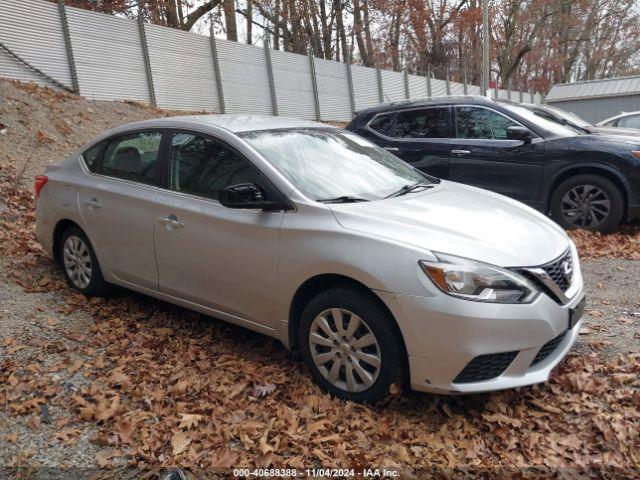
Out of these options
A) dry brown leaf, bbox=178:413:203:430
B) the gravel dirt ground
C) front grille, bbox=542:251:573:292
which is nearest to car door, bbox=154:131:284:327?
the gravel dirt ground

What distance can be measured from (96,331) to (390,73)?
2453cm

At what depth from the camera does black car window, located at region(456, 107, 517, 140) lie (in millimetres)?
7543

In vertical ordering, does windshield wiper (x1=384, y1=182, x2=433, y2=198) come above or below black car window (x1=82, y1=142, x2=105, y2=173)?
below

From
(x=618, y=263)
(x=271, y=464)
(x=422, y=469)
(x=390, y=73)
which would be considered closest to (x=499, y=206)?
(x=422, y=469)

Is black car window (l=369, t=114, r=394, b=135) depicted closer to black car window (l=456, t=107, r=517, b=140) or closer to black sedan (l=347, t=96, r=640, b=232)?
black sedan (l=347, t=96, r=640, b=232)

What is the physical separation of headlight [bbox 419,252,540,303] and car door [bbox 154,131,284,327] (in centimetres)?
105

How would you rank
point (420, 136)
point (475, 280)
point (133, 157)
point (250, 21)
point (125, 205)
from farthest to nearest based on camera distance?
point (250, 21)
point (420, 136)
point (133, 157)
point (125, 205)
point (475, 280)

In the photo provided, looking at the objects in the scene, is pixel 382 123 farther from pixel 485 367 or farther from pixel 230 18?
pixel 230 18

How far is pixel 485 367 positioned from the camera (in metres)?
3.10

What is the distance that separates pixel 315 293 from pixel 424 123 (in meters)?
5.19

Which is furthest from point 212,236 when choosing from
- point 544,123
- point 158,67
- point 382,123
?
point 158,67

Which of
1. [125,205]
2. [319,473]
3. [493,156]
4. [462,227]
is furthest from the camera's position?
[493,156]

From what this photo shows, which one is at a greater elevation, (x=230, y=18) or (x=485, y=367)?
(x=230, y=18)

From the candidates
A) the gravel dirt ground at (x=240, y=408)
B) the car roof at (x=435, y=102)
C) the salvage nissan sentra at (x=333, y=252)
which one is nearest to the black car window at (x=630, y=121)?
the car roof at (x=435, y=102)
